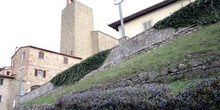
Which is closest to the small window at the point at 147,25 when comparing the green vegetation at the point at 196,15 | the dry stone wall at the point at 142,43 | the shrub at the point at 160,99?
the dry stone wall at the point at 142,43

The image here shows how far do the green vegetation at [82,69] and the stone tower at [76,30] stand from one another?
88.8ft

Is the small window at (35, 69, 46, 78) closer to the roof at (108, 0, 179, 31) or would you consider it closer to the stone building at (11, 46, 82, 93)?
the stone building at (11, 46, 82, 93)

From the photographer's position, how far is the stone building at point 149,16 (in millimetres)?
19750

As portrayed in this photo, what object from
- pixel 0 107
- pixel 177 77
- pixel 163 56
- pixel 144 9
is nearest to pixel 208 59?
pixel 177 77

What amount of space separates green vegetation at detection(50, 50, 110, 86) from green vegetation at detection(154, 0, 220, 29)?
554 cm

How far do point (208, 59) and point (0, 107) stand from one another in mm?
34427

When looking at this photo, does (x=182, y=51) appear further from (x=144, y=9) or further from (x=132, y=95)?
(x=144, y=9)

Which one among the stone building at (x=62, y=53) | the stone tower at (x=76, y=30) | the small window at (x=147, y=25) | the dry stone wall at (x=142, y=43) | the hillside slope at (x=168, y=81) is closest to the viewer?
the hillside slope at (x=168, y=81)

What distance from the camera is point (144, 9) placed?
21.3 m

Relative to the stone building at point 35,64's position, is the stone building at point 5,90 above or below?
below

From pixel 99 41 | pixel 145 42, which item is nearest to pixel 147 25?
pixel 145 42

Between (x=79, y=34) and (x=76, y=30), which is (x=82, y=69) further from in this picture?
(x=79, y=34)

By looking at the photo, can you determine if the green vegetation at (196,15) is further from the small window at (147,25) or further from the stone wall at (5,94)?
the stone wall at (5,94)

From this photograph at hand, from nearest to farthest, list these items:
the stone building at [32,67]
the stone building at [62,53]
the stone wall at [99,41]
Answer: the stone building at [32,67] → the stone building at [62,53] → the stone wall at [99,41]
